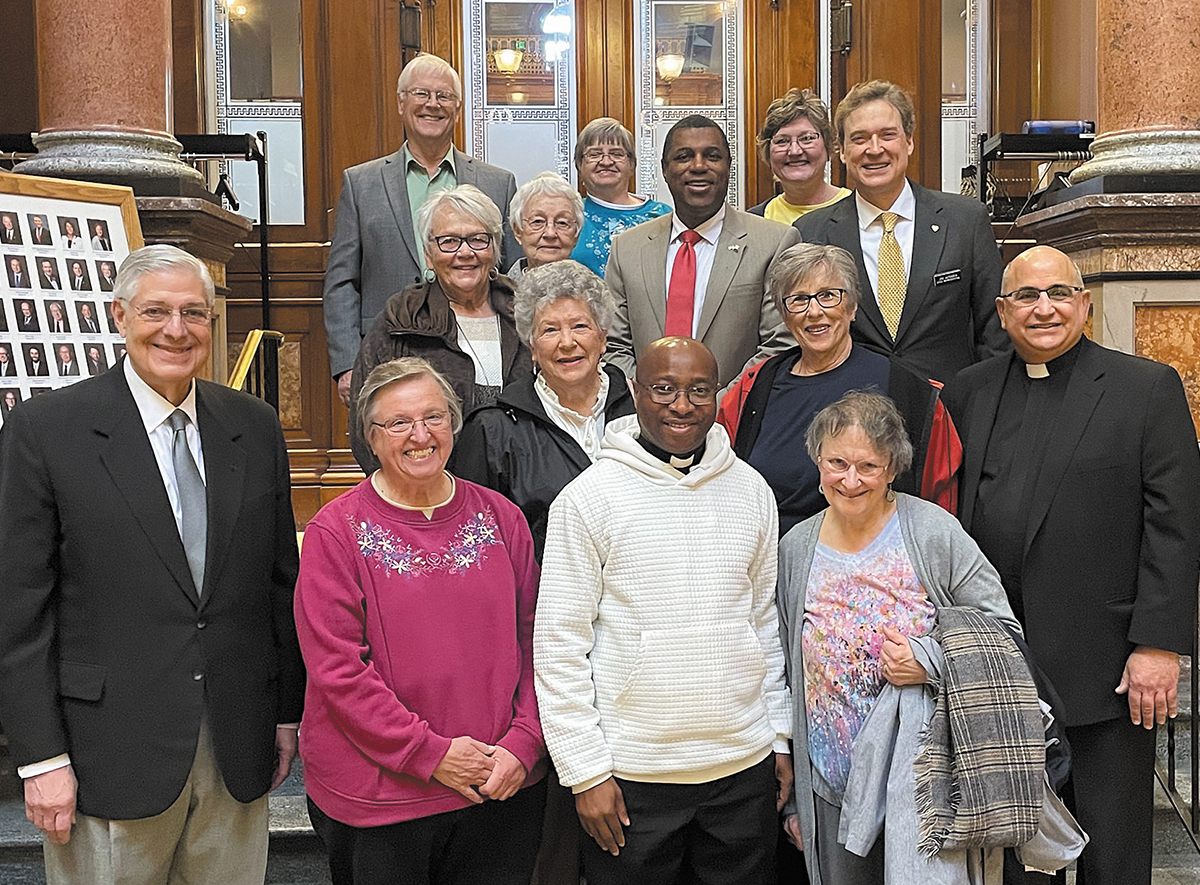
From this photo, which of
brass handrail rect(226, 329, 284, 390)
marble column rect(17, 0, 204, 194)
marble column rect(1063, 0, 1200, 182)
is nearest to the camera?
marble column rect(17, 0, 204, 194)

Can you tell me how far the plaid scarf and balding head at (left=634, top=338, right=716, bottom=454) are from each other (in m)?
0.64

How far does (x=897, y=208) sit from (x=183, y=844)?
7.61ft

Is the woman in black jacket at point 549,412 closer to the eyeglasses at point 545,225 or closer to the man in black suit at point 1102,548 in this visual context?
the eyeglasses at point 545,225

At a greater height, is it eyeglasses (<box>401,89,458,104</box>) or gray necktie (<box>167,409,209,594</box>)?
eyeglasses (<box>401,89,458,104</box>)

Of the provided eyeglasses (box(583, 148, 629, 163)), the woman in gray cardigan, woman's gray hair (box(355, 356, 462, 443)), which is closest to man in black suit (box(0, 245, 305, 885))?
woman's gray hair (box(355, 356, 462, 443))

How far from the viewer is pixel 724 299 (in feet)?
11.1

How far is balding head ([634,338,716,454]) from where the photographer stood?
256cm

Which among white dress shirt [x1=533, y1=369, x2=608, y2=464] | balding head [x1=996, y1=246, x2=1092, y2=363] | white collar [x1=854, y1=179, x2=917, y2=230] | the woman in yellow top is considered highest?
the woman in yellow top

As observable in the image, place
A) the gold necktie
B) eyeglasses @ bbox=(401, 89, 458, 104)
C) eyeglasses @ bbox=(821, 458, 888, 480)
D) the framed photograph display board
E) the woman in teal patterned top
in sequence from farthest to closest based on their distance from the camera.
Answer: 1. the woman in teal patterned top
2. eyeglasses @ bbox=(401, 89, 458, 104)
3. the framed photograph display board
4. the gold necktie
5. eyeglasses @ bbox=(821, 458, 888, 480)

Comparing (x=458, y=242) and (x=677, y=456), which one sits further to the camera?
(x=458, y=242)

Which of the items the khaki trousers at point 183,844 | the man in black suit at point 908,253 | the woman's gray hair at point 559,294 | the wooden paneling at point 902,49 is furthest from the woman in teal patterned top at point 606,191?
the wooden paneling at point 902,49

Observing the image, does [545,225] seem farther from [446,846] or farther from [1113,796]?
[1113,796]

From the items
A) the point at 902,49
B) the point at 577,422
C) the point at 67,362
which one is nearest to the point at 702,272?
the point at 577,422

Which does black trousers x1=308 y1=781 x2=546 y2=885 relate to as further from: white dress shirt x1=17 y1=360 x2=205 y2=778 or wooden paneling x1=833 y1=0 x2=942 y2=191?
wooden paneling x1=833 y1=0 x2=942 y2=191
